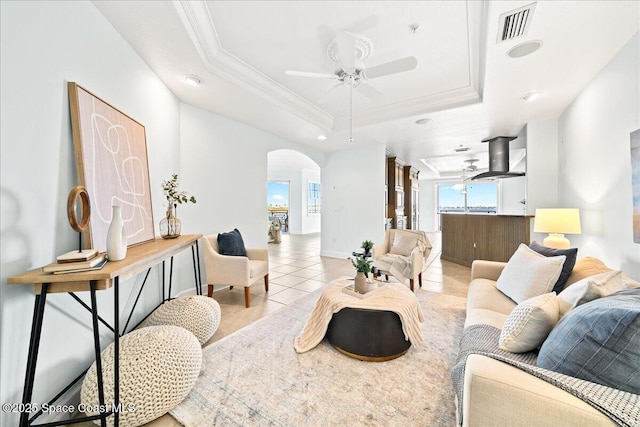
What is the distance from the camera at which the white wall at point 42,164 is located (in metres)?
1.17

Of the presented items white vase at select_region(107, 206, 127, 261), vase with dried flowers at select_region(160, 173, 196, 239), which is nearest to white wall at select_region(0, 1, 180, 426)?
white vase at select_region(107, 206, 127, 261)

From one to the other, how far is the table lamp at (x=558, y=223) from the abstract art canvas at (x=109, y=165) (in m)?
4.37

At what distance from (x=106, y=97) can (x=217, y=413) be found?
2311mm

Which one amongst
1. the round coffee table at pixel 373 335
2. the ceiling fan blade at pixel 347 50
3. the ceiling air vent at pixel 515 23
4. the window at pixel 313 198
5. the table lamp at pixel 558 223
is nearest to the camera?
the ceiling air vent at pixel 515 23

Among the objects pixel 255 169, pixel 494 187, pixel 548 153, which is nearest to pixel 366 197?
pixel 255 169

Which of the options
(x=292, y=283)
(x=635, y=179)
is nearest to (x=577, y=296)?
(x=635, y=179)

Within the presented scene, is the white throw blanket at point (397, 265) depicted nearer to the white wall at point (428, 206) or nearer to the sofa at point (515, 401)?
the sofa at point (515, 401)

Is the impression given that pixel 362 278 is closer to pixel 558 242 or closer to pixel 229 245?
pixel 229 245

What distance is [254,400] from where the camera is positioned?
1536 mm

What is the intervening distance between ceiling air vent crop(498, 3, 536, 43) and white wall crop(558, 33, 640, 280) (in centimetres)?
92

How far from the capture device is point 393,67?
269cm

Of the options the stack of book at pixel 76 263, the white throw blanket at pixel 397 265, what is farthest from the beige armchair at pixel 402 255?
the stack of book at pixel 76 263

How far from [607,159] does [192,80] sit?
424cm

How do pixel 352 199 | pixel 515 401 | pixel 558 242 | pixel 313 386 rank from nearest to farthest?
pixel 515 401
pixel 313 386
pixel 558 242
pixel 352 199
